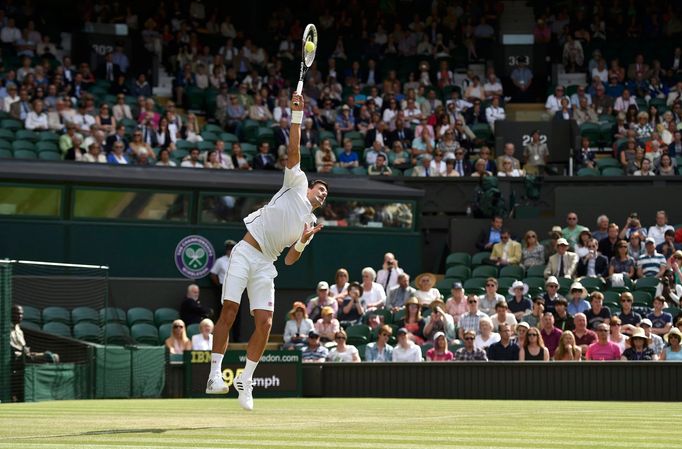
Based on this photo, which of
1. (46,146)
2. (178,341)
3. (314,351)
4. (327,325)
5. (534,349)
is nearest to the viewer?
(534,349)

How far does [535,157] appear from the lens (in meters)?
26.0

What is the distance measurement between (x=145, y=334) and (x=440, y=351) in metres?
5.72

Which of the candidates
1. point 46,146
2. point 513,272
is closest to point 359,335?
point 513,272

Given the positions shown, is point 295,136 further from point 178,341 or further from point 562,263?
point 562,263

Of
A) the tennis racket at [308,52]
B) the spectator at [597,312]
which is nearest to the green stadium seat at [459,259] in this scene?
the spectator at [597,312]

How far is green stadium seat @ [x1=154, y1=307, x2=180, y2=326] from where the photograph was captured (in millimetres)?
21266

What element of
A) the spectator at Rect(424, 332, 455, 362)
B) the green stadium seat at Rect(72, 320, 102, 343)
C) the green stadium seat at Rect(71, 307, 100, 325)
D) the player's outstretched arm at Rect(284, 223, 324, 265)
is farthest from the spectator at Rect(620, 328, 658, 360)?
the green stadium seat at Rect(71, 307, 100, 325)

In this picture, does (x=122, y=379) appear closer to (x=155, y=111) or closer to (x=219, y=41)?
(x=155, y=111)

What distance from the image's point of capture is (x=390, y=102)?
27984mm

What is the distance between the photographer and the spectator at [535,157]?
25953mm

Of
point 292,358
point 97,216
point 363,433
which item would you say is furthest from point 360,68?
point 363,433

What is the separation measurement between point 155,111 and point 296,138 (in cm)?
1757

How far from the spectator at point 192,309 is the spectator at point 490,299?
470cm

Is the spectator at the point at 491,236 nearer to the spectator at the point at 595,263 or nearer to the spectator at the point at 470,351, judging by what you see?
the spectator at the point at 595,263
